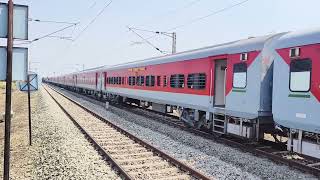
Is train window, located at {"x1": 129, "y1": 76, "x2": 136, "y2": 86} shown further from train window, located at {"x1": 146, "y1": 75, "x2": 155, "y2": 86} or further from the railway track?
the railway track

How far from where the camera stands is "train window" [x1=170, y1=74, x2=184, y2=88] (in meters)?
17.3

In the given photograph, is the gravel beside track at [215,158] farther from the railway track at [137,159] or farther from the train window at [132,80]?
the train window at [132,80]

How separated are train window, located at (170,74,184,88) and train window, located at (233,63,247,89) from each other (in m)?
4.75

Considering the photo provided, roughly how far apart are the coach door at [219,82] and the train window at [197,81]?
0.67 m

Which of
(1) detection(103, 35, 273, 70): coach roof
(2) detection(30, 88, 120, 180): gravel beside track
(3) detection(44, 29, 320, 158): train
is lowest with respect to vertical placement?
(2) detection(30, 88, 120, 180): gravel beside track

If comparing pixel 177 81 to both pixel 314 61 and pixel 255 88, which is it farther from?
pixel 314 61

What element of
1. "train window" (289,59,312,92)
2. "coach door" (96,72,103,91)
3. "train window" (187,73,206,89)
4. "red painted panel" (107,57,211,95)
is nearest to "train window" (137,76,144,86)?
"red painted panel" (107,57,211,95)

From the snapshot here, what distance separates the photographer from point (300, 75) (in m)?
9.48

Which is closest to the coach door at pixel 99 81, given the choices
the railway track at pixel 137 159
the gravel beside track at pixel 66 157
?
the gravel beside track at pixel 66 157

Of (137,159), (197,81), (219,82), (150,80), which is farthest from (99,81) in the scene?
(137,159)

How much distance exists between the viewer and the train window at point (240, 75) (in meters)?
12.0

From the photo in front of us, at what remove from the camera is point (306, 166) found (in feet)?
30.6

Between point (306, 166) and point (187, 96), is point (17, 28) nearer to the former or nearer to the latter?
point (306, 166)

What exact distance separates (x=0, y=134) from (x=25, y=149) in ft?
18.4
